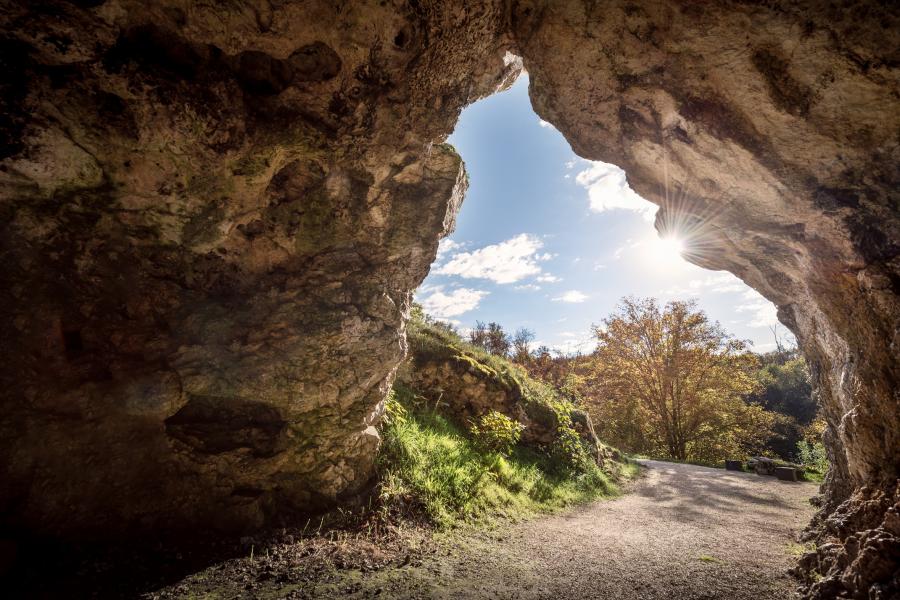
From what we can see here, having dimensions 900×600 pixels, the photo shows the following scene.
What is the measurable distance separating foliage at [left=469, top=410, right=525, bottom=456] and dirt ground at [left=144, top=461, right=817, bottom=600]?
1734 millimetres

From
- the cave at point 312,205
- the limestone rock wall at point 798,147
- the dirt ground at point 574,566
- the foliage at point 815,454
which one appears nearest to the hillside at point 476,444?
the dirt ground at point 574,566

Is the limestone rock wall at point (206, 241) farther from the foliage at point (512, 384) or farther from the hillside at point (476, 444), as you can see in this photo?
the foliage at point (512, 384)

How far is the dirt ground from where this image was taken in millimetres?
3521

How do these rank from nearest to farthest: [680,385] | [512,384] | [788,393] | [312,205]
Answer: [312,205] < [512,384] < [680,385] < [788,393]

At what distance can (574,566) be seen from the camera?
4352 mm

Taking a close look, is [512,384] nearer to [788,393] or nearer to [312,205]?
[312,205]

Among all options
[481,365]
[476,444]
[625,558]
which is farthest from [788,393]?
[625,558]

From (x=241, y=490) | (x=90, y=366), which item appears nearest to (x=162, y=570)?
(x=241, y=490)

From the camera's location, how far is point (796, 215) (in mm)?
4000

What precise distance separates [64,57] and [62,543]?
4.97 metres

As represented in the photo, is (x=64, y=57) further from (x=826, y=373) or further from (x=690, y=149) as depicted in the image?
(x=826, y=373)

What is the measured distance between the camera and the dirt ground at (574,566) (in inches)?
139

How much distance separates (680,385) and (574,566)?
18.0 metres

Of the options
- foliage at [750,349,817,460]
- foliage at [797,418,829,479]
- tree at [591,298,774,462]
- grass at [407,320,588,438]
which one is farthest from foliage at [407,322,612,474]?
foliage at [750,349,817,460]
